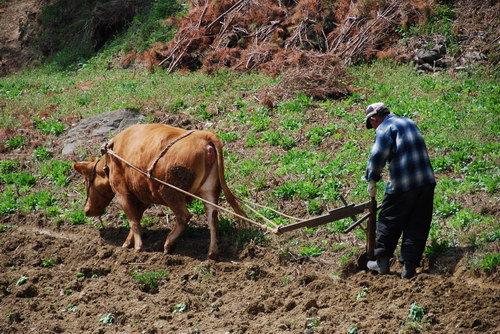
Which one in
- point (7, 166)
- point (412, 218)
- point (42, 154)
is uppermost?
point (412, 218)

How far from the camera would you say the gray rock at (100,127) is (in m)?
13.8

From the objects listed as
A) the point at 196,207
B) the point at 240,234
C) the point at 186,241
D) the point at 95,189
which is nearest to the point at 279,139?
the point at 196,207

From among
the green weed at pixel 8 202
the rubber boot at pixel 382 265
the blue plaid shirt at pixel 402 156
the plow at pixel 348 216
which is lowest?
the green weed at pixel 8 202

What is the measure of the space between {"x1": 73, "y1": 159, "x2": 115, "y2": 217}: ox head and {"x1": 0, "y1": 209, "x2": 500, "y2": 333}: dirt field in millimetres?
727

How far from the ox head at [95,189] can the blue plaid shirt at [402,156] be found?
16.9 ft

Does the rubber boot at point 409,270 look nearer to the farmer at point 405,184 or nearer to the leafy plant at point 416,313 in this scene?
the farmer at point 405,184

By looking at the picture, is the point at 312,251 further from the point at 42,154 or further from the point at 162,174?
the point at 42,154

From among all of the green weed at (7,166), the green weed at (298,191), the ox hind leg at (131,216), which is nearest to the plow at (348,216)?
the green weed at (298,191)

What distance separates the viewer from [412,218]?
739 centimetres

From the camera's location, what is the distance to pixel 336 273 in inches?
319

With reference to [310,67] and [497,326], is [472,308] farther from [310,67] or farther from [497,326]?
[310,67]

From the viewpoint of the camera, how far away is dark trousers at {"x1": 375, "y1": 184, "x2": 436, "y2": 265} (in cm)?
730

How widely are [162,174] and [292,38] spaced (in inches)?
353

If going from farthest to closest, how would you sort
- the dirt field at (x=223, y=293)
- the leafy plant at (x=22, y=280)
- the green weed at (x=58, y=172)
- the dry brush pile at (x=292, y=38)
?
1. the dry brush pile at (x=292, y=38)
2. the green weed at (x=58, y=172)
3. the leafy plant at (x=22, y=280)
4. the dirt field at (x=223, y=293)
